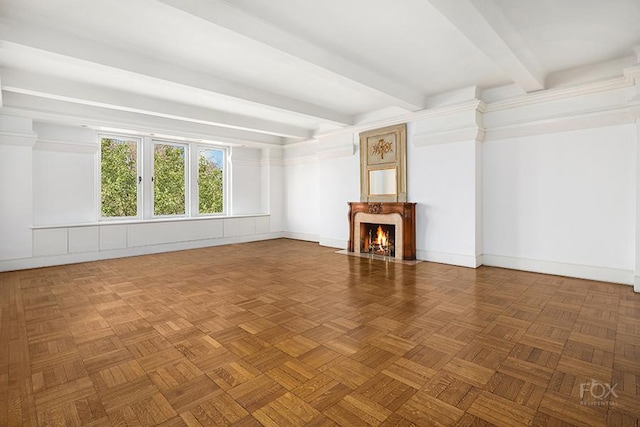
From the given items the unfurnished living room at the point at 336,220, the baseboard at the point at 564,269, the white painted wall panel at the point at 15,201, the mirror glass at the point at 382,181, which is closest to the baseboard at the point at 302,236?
the unfurnished living room at the point at 336,220

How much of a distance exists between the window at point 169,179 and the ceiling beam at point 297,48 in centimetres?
519

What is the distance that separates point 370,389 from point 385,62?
3792 mm

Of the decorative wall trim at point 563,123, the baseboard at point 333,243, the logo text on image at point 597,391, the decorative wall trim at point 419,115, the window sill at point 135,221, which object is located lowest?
the logo text on image at point 597,391

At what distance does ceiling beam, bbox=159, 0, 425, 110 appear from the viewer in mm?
2756

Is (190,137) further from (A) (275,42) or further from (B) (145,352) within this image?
(B) (145,352)

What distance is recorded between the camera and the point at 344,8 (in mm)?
2953

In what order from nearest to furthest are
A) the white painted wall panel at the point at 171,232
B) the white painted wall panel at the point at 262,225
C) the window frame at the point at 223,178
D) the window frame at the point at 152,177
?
the white painted wall panel at the point at 171,232, the window frame at the point at 152,177, the window frame at the point at 223,178, the white painted wall panel at the point at 262,225

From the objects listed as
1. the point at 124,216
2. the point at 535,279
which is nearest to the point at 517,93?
the point at 535,279

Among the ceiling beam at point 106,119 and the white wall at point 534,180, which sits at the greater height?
the ceiling beam at point 106,119

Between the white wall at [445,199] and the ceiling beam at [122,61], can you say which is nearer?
the ceiling beam at [122,61]

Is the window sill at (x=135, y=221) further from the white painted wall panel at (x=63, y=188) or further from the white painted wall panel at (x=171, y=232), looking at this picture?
the white painted wall panel at (x=63, y=188)

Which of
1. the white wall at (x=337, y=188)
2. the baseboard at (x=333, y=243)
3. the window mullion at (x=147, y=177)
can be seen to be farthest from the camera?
the baseboard at (x=333, y=243)

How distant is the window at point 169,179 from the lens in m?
7.52

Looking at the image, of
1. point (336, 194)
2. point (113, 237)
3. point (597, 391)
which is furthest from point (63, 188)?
point (597, 391)
